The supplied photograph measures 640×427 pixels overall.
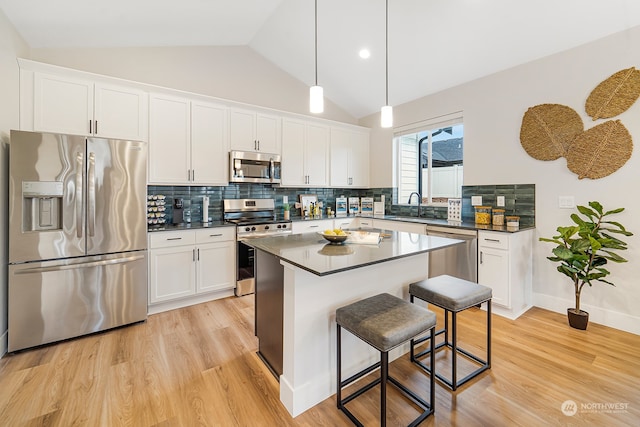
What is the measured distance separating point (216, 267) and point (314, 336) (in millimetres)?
2029

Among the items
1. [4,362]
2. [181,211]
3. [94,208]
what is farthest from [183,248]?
[4,362]

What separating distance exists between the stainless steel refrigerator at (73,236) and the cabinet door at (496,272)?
3525mm

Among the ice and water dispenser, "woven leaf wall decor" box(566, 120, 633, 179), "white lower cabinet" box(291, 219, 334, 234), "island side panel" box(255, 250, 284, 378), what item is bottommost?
"island side panel" box(255, 250, 284, 378)

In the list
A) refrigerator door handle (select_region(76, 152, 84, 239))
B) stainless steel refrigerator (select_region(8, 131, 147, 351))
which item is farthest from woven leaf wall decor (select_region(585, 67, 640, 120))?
refrigerator door handle (select_region(76, 152, 84, 239))

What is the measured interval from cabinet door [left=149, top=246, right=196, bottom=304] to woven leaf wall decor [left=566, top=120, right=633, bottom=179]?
4161 mm

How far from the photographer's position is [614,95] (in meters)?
2.68

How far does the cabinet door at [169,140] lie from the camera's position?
127 inches

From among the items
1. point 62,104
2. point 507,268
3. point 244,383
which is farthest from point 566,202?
point 62,104

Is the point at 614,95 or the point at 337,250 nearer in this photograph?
the point at 337,250

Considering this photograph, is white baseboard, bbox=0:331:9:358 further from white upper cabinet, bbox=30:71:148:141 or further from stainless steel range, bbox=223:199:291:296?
stainless steel range, bbox=223:199:291:296

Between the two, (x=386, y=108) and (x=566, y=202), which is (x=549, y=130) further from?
(x=386, y=108)

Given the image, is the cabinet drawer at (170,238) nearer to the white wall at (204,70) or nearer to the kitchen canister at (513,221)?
the white wall at (204,70)

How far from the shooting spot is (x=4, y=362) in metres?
2.20

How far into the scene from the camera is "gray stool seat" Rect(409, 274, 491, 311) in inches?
73.8
